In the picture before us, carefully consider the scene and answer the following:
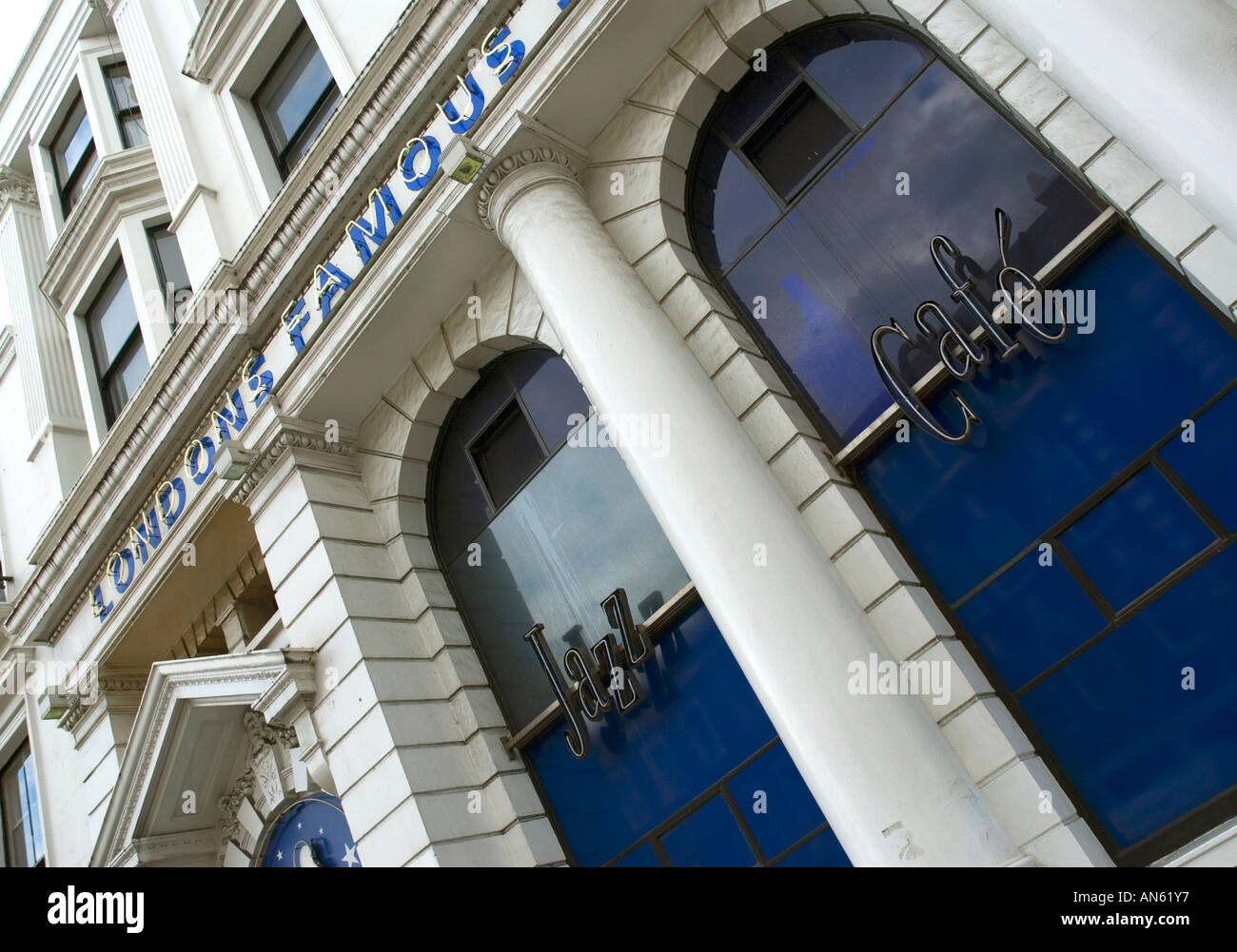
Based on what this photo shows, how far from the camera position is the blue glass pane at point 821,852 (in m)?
7.95

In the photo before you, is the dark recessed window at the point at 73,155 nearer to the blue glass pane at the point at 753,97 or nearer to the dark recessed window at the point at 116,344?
the dark recessed window at the point at 116,344

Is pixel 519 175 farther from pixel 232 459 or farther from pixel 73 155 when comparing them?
pixel 73 155

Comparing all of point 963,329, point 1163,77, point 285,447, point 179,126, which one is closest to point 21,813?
point 285,447

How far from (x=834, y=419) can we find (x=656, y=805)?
4.21 metres

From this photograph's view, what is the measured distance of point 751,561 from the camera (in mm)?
7578

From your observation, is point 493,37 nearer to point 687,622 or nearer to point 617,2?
point 617,2

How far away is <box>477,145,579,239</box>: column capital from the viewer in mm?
9891

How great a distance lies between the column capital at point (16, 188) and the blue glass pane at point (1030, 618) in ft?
76.4

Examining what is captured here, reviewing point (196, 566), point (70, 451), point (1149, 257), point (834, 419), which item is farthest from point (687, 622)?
point (70, 451)

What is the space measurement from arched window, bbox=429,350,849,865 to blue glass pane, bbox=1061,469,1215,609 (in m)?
3.11

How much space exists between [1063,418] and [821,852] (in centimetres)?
415

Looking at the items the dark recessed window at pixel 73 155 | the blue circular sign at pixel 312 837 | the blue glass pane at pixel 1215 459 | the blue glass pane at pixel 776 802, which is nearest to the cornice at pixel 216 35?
the dark recessed window at pixel 73 155

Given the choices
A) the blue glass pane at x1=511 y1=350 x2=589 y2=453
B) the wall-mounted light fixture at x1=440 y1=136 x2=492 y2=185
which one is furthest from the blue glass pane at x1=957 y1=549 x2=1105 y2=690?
the wall-mounted light fixture at x1=440 y1=136 x2=492 y2=185
